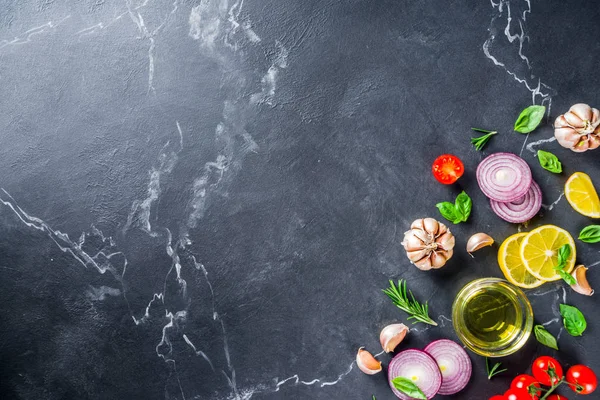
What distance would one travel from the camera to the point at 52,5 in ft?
7.36

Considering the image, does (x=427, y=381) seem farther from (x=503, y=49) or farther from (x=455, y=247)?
(x=503, y=49)

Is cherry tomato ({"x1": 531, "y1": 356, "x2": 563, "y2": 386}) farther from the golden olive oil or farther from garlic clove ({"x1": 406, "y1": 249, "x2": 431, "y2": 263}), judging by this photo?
garlic clove ({"x1": 406, "y1": 249, "x2": 431, "y2": 263})

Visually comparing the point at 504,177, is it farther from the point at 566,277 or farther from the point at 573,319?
the point at 573,319

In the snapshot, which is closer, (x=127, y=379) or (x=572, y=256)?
(x=572, y=256)

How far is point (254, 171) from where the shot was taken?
2.22 m

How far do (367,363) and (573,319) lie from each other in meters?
0.69

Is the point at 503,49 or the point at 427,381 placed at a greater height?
the point at 503,49

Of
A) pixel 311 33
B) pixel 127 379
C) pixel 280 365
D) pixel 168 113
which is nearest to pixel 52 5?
pixel 168 113

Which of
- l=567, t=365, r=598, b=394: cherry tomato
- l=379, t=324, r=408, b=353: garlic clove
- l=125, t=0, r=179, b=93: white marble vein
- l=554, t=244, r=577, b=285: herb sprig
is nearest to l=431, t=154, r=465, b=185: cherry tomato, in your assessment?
l=554, t=244, r=577, b=285: herb sprig

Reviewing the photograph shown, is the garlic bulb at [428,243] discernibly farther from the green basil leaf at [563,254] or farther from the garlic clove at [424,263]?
the green basil leaf at [563,254]

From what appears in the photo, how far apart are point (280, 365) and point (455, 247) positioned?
0.71 metres

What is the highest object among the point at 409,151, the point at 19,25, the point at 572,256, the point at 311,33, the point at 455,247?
the point at 19,25

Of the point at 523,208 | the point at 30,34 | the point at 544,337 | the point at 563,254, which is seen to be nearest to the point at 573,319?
the point at 544,337

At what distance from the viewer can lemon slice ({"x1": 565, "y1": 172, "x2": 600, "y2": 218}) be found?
213cm
